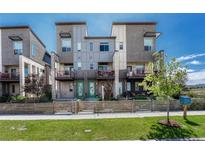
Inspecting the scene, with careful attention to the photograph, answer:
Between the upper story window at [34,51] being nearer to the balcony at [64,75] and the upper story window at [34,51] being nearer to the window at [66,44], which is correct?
the window at [66,44]

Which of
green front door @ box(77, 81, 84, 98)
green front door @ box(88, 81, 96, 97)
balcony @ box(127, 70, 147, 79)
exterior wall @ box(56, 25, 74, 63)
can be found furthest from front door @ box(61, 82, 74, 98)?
balcony @ box(127, 70, 147, 79)

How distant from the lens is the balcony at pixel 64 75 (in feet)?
72.4

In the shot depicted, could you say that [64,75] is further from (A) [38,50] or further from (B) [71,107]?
(B) [71,107]

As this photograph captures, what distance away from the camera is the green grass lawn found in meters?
8.50

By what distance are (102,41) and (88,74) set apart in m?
4.55

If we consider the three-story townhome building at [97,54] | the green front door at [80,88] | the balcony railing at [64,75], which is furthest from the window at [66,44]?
the green front door at [80,88]

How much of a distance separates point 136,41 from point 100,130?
15978 millimetres

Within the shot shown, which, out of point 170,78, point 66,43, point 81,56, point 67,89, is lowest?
point 67,89

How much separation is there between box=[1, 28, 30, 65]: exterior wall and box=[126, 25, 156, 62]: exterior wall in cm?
1262

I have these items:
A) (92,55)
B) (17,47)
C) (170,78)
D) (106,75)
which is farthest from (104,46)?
(170,78)

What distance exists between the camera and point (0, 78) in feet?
72.1

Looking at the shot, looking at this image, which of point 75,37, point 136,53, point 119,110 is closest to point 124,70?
point 136,53

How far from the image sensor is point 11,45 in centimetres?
2291
